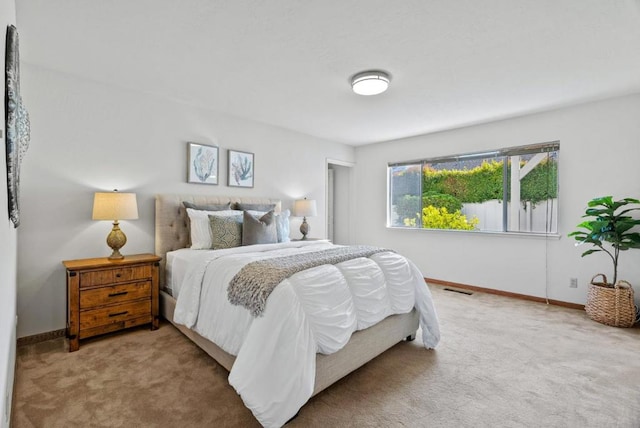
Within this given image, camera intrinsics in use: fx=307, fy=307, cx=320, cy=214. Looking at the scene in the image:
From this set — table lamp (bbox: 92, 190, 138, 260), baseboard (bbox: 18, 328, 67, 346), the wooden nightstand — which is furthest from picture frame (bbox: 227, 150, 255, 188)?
baseboard (bbox: 18, 328, 67, 346)

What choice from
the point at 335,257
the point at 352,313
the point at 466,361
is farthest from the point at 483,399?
the point at 335,257

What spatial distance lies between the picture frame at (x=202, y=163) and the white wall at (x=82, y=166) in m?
0.07

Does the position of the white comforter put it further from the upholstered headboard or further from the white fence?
the white fence

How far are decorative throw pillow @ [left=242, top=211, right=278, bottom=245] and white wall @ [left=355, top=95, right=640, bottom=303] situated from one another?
108 inches

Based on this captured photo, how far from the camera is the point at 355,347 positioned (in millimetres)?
2037

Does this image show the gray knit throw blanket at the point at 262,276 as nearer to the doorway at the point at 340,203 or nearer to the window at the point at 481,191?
the window at the point at 481,191

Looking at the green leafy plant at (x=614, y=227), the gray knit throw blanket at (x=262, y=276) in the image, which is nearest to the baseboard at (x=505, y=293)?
the green leafy plant at (x=614, y=227)

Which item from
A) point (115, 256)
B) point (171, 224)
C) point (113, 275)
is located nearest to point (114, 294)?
point (113, 275)

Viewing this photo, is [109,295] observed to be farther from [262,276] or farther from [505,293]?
[505,293]

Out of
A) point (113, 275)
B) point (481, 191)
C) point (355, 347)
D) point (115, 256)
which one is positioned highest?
point (481, 191)

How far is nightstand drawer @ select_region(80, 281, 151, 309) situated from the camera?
2.49 meters

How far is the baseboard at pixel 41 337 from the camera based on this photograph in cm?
255

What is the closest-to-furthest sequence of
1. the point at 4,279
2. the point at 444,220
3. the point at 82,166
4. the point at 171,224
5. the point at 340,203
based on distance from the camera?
Answer: the point at 4,279 → the point at 82,166 → the point at 171,224 → the point at 444,220 → the point at 340,203

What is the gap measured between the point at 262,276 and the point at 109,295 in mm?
1660
